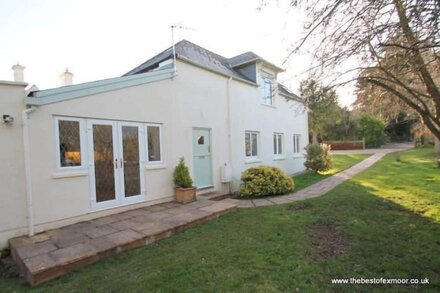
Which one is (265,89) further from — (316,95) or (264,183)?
(316,95)

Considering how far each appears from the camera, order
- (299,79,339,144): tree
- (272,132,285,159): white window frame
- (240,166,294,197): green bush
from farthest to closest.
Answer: (272,132,285,159): white window frame < (240,166,294,197): green bush < (299,79,339,144): tree

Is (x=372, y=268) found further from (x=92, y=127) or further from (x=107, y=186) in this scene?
(x=92, y=127)

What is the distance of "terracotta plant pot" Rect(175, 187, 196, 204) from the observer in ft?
25.6

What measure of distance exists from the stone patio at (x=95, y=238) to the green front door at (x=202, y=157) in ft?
7.30

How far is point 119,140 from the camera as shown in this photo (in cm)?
685

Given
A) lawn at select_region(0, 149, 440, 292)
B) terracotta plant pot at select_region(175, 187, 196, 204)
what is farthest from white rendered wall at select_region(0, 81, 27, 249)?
terracotta plant pot at select_region(175, 187, 196, 204)

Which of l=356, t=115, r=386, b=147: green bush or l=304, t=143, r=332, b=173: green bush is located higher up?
l=356, t=115, r=386, b=147: green bush

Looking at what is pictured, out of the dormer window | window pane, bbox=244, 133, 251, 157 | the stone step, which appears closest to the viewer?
the stone step

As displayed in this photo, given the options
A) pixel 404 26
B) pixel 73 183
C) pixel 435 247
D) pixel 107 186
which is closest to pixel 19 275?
pixel 73 183

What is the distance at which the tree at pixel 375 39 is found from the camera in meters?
3.96

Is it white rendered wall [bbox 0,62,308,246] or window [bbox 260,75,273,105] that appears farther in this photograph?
window [bbox 260,75,273,105]

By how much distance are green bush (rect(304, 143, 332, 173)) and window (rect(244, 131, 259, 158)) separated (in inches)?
175

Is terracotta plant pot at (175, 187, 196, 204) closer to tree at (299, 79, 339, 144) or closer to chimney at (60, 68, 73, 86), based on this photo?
tree at (299, 79, 339, 144)

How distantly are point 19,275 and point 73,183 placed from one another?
2.13 meters
